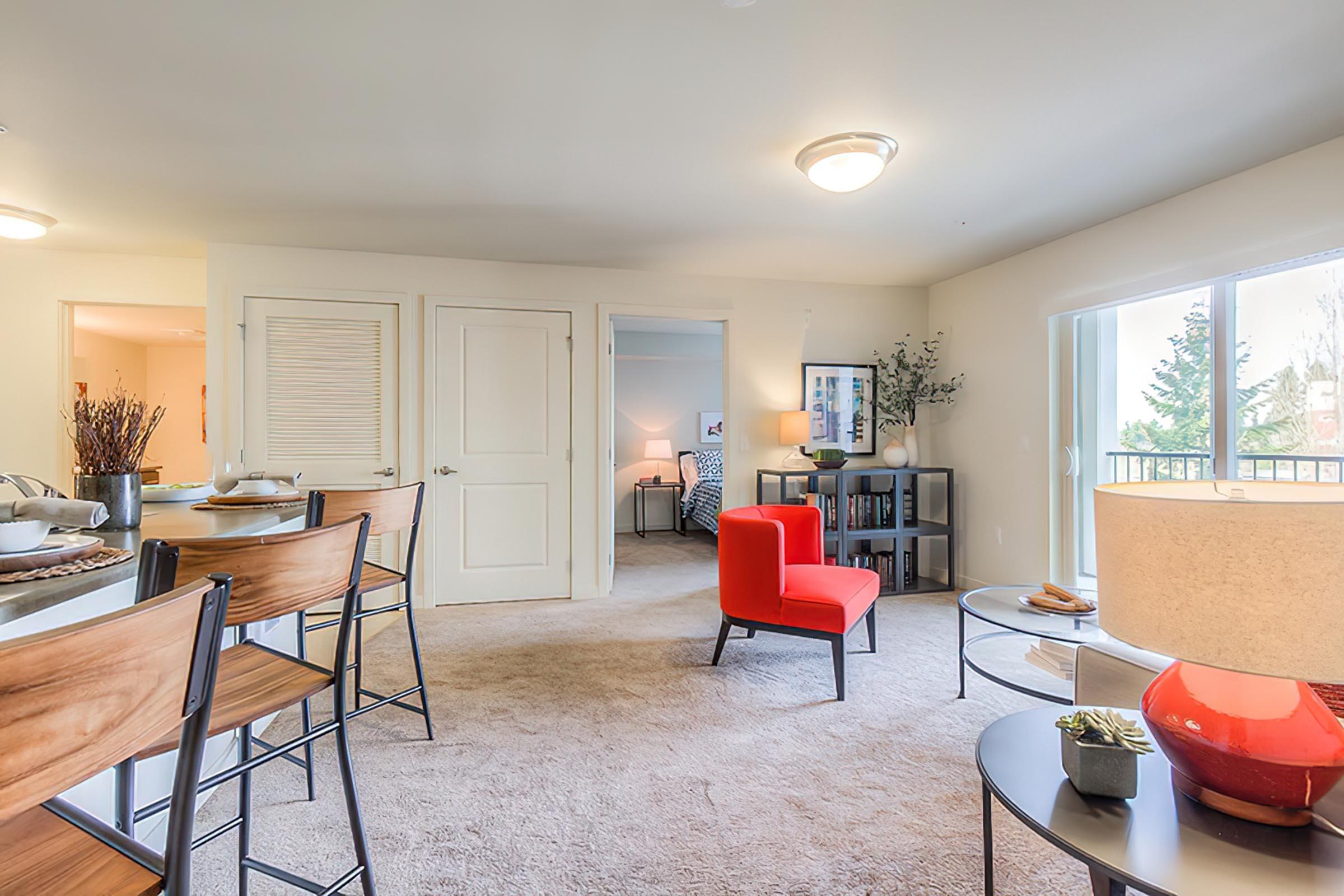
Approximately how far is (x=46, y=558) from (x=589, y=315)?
351 centimetres

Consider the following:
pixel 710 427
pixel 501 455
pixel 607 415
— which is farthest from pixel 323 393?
pixel 710 427

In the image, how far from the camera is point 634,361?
25.2 feet

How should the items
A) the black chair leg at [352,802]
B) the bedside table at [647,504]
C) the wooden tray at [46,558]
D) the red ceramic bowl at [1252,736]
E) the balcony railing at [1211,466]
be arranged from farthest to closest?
the bedside table at [647,504], the balcony railing at [1211,466], the black chair leg at [352,802], the wooden tray at [46,558], the red ceramic bowl at [1252,736]

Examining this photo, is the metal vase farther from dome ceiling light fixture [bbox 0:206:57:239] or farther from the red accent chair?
dome ceiling light fixture [bbox 0:206:57:239]

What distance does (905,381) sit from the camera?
5121 millimetres

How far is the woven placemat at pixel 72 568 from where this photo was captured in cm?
114

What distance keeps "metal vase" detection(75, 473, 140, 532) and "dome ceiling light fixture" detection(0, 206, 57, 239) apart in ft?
8.49

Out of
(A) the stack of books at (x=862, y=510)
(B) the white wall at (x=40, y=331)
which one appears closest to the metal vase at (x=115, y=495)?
(B) the white wall at (x=40, y=331)

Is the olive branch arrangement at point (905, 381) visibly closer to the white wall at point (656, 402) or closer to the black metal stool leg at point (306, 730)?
the white wall at point (656, 402)

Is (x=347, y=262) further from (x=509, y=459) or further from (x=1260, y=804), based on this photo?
(x=1260, y=804)

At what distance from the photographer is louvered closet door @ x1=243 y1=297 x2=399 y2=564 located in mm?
3980

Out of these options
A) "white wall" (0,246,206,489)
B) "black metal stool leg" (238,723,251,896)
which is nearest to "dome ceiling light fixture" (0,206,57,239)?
"white wall" (0,246,206,489)

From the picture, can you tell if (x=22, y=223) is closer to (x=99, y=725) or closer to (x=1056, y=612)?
(x=99, y=725)

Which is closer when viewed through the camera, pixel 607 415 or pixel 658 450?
pixel 607 415
